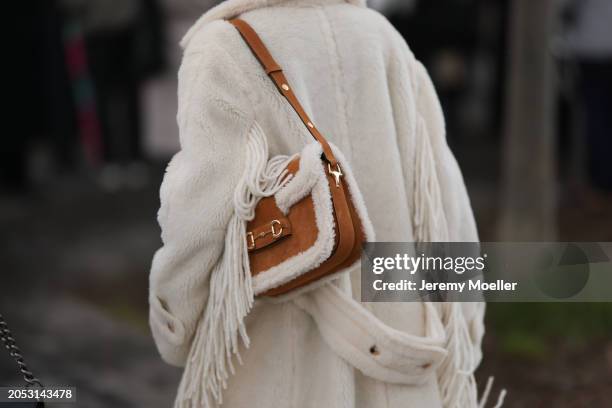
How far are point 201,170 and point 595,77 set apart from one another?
5134 mm

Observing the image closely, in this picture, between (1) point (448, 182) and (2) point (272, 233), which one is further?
(1) point (448, 182)

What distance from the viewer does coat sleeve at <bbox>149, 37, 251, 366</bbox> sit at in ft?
7.82

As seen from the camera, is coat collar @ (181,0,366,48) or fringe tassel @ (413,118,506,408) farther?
fringe tassel @ (413,118,506,408)

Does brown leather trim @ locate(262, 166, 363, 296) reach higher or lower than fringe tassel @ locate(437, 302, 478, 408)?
higher

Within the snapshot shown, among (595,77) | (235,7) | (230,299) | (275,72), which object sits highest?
(595,77)

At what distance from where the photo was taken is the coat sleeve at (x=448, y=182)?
2.64m

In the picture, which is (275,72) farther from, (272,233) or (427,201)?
(427,201)

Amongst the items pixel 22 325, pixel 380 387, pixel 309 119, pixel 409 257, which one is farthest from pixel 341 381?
pixel 22 325

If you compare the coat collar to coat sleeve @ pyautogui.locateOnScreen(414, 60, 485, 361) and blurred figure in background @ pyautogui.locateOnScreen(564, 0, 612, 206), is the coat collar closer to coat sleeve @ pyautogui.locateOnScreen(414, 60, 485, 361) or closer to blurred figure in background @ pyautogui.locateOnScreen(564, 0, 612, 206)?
coat sleeve @ pyautogui.locateOnScreen(414, 60, 485, 361)

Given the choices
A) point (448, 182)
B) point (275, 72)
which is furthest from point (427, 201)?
point (275, 72)

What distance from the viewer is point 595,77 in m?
7.02

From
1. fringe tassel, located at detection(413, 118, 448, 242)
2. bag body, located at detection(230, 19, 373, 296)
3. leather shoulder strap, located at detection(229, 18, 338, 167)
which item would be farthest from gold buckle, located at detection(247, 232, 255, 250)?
fringe tassel, located at detection(413, 118, 448, 242)

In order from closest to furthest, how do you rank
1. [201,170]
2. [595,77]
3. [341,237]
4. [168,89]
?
[341,237], [201,170], [595,77], [168,89]

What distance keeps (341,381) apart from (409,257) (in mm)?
338
